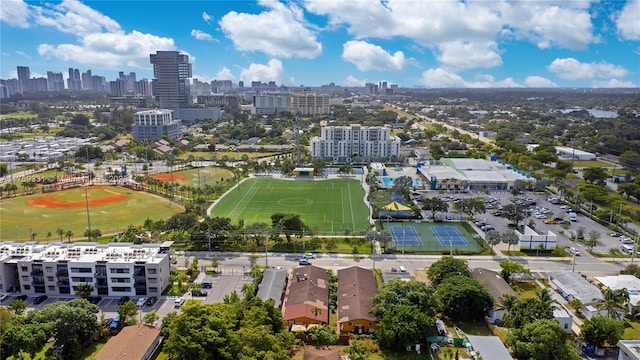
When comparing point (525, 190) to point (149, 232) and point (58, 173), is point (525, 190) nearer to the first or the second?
point (149, 232)

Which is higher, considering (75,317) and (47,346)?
(75,317)

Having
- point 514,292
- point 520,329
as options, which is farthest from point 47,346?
point 514,292

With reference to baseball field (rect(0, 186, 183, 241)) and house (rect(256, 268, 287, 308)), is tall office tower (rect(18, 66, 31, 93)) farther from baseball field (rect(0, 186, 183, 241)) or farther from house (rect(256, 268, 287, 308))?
house (rect(256, 268, 287, 308))

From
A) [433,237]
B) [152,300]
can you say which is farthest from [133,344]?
[433,237]

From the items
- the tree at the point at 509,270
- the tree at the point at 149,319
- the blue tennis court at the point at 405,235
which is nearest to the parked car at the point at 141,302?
the tree at the point at 149,319

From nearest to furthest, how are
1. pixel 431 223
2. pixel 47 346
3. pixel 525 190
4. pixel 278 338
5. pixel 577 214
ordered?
pixel 278 338 < pixel 47 346 < pixel 431 223 < pixel 577 214 < pixel 525 190

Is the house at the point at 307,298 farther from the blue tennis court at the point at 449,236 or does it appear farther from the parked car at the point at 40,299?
the parked car at the point at 40,299

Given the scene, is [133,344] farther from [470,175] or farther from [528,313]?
[470,175]
